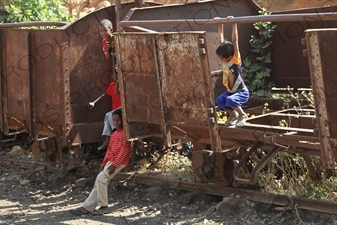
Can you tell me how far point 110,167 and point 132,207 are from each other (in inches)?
23.0

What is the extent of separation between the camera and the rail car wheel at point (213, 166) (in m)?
7.97

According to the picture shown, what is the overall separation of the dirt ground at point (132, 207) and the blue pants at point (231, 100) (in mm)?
1106

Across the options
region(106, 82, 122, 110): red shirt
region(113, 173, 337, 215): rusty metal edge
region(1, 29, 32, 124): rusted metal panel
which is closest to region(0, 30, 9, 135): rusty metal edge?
region(1, 29, 32, 124): rusted metal panel

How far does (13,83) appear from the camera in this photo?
10273mm

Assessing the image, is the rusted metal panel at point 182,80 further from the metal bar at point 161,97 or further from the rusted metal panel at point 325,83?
the rusted metal panel at point 325,83

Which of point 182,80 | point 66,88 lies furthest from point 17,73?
point 182,80

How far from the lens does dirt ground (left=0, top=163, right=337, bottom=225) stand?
740 cm

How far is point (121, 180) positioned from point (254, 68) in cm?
237

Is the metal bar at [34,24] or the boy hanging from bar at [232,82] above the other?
the metal bar at [34,24]

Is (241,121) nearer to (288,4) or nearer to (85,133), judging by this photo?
(85,133)

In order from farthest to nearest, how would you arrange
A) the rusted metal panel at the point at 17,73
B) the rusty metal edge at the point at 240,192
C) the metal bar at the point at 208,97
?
the rusted metal panel at the point at 17,73 → the rusty metal edge at the point at 240,192 → the metal bar at the point at 208,97

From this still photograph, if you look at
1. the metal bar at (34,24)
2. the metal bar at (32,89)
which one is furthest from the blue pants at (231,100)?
the metal bar at (32,89)

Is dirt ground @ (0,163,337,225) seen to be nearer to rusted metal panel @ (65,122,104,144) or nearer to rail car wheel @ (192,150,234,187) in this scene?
rail car wheel @ (192,150,234,187)

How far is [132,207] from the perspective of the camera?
27.3 ft
